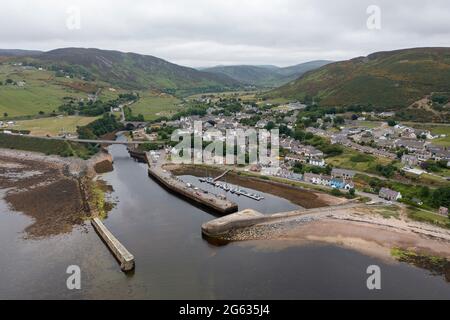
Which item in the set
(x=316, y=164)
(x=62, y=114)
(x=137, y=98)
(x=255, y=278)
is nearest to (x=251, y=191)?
(x=316, y=164)

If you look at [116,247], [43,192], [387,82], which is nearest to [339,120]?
[387,82]

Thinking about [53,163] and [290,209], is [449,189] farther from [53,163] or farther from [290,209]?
[53,163]

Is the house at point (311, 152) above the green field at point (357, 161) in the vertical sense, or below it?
above

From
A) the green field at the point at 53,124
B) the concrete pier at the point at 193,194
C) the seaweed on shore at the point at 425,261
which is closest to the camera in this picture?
the seaweed on shore at the point at 425,261

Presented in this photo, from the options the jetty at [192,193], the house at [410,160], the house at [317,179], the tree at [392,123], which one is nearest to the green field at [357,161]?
the house at [410,160]

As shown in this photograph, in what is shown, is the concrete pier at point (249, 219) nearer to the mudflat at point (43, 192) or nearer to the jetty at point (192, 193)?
the jetty at point (192, 193)

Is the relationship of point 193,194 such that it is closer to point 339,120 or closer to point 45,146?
point 45,146
